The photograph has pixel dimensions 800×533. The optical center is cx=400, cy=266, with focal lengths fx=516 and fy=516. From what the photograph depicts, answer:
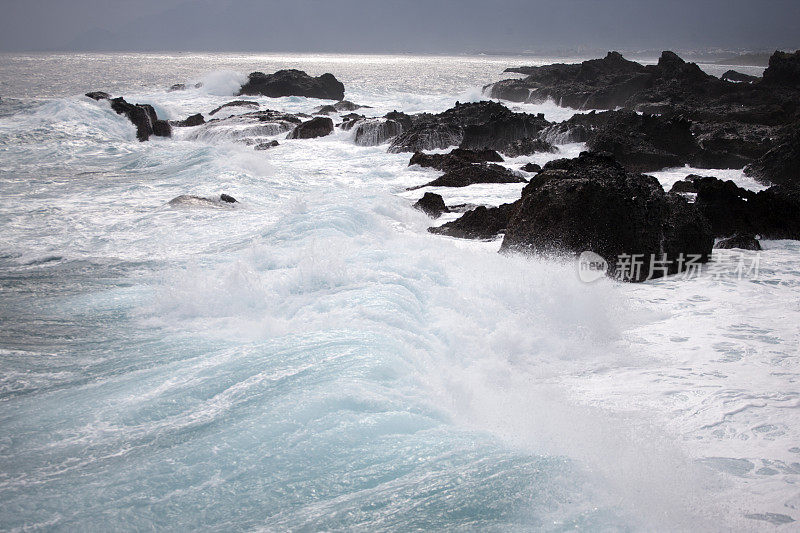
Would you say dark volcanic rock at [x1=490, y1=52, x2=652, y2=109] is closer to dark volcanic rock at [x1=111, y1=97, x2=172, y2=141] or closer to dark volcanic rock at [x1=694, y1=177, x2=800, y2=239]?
dark volcanic rock at [x1=111, y1=97, x2=172, y2=141]

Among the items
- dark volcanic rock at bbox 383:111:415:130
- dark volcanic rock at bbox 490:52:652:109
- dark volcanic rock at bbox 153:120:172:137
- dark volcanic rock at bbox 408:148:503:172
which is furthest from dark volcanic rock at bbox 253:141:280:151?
dark volcanic rock at bbox 490:52:652:109

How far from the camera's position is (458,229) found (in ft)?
28.7

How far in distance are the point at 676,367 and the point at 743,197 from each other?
5295 millimetres

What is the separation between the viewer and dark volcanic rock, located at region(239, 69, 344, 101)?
3922cm

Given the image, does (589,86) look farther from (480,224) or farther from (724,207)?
(480,224)

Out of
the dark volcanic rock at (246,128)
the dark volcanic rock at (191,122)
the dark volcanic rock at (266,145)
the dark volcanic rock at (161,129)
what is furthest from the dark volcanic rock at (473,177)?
the dark volcanic rock at (191,122)

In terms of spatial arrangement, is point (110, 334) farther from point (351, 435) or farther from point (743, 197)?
point (743, 197)

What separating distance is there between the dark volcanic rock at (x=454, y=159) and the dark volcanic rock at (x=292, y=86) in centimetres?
2682

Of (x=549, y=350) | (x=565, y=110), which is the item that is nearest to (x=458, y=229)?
(x=549, y=350)

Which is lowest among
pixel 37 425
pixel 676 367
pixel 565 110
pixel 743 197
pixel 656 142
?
pixel 37 425

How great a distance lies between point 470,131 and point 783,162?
31.7 feet

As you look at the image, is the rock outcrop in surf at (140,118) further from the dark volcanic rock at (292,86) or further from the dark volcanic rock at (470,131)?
the dark volcanic rock at (292,86)

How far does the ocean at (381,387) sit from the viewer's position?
8.86 ft

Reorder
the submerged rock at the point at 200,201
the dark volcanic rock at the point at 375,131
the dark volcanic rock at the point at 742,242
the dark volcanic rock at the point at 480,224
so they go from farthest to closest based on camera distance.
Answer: the dark volcanic rock at the point at 375,131
the submerged rock at the point at 200,201
the dark volcanic rock at the point at 480,224
the dark volcanic rock at the point at 742,242
